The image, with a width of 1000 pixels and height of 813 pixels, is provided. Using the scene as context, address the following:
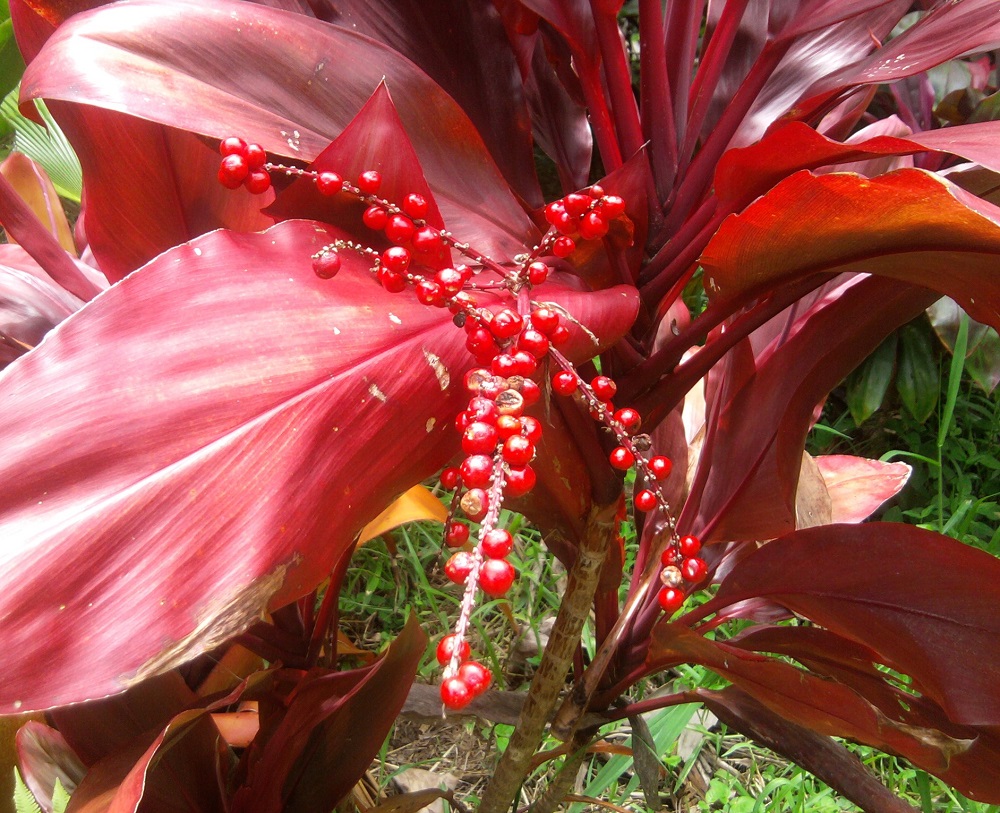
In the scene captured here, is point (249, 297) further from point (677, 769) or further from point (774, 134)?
point (677, 769)

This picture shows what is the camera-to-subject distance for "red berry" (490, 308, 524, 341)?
0.32 m

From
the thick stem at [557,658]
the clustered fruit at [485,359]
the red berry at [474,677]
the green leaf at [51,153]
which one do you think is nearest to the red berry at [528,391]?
the clustered fruit at [485,359]

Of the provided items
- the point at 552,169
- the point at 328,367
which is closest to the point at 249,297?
the point at 328,367

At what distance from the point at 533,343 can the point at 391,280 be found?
0.09 m

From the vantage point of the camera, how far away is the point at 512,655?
116cm

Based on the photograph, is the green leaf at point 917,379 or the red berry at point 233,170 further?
the green leaf at point 917,379

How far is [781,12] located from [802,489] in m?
0.40

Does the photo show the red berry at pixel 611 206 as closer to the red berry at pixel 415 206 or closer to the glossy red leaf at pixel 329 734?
the red berry at pixel 415 206

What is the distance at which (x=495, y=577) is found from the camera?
25 cm

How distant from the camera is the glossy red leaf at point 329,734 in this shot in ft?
1.99

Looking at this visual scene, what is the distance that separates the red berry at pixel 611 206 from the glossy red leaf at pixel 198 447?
0.26 feet

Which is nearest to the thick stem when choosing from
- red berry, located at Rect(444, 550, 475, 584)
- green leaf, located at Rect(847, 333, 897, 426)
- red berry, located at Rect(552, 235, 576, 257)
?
red berry, located at Rect(552, 235, 576, 257)

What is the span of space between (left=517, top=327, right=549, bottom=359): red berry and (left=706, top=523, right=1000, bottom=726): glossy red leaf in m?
0.39

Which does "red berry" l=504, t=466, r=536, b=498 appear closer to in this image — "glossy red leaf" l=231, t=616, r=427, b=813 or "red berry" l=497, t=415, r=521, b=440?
"red berry" l=497, t=415, r=521, b=440
